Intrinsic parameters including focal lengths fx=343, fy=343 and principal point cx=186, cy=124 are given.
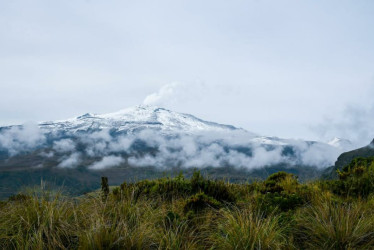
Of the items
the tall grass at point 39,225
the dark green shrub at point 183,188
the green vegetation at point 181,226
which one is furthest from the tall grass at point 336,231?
the tall grass at point 39,225

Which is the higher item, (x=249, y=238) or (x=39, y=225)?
(x=39, y=225)

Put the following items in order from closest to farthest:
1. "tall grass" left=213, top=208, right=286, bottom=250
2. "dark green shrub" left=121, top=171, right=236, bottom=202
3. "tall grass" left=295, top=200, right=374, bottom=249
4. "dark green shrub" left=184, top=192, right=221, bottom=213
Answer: "tall grass" left=213, top=208, right=286, bottom=250, "tall grass" left=295, top=200, right=374, bottom=249, "dark green shrub" left=184, top=192, right=221, bottom=213, "dark green shrub" left=121, top=171, right=236, bottom=202

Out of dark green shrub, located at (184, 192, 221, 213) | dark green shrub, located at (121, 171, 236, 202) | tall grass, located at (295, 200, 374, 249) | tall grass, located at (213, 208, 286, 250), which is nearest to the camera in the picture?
tall grass, located at (213, 208, 286, 250)

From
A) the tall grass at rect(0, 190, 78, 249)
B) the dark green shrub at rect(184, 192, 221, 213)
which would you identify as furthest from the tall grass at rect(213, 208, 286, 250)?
the tall grass at rect(0, 190, 78, 249)

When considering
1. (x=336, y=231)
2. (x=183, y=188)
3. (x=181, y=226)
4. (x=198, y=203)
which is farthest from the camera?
(x=183, y=188)

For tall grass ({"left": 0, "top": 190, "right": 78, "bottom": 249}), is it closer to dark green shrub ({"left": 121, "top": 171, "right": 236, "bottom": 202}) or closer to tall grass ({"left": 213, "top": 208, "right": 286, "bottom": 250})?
tall grass ({"left": 213, "top": 208, "right": 286, "bottom": 250})

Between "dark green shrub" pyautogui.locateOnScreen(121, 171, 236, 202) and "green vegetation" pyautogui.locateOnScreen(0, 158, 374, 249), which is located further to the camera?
"dark green shrub" pyautogui.locateOnScreen(121, 171, 236, 202)

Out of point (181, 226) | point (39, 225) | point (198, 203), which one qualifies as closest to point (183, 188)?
point (198, 203)

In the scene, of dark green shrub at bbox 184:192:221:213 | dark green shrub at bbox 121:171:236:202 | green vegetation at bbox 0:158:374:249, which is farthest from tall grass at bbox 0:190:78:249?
dark green shrub at bbox 121:171:236:202

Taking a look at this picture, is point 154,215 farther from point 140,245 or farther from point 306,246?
point 306,246

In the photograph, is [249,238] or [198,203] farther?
[198,203]

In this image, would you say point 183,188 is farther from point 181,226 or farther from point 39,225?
point 39,225

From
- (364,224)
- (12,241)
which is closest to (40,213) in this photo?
(12,241)

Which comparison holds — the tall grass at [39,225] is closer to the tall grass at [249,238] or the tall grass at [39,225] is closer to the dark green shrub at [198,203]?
the tall grass at [249,238]
